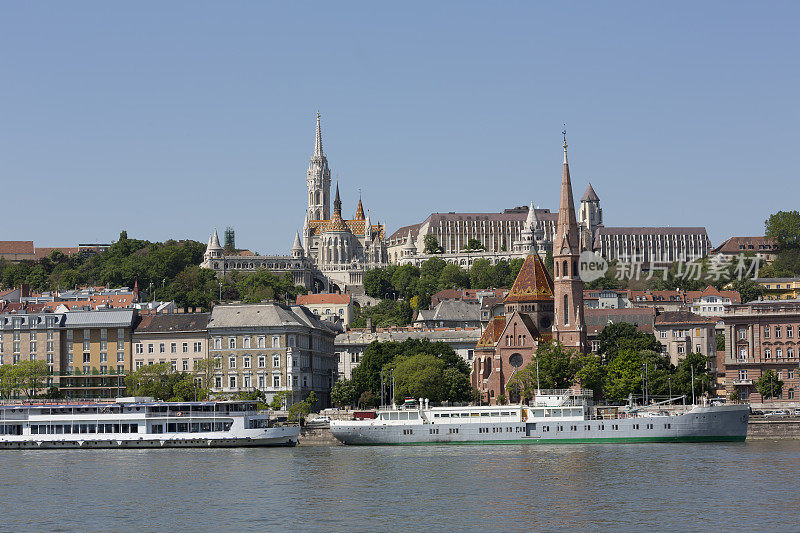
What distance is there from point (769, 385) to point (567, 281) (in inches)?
906

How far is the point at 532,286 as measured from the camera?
5187 inches

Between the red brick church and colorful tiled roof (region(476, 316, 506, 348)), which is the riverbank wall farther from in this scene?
colorful tiled roof (region(476, 316, 506, 348))

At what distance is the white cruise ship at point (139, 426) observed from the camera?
92938 mm

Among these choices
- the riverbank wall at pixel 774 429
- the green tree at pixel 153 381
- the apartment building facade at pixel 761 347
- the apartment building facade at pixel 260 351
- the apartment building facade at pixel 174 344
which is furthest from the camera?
the apartment building facade at pixel 174 344

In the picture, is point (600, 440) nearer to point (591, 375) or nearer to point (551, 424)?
point (551, 424)

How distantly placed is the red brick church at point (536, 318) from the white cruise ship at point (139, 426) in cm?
3166

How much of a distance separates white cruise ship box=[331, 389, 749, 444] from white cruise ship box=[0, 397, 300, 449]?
6881 millimetres

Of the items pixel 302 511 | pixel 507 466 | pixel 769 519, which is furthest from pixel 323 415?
pixel 769 519

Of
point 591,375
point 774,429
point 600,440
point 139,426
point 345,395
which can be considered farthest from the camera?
point 345,395

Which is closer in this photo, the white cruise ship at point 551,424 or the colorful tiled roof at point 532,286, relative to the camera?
the white cruise ship at point 551,424

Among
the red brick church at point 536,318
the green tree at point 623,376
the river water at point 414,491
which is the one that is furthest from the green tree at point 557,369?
the river water at point 414,491

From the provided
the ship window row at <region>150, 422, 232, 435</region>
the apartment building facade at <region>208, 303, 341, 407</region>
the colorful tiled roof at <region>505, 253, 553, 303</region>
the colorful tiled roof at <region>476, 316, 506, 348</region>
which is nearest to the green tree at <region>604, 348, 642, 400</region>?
the colorful tiled roof at <region>476, 316, 506, 348</region>

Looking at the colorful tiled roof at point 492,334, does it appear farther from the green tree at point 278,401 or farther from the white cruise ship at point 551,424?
the white cruise ship at point 551,424

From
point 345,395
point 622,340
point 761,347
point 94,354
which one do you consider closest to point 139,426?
point 345,395
